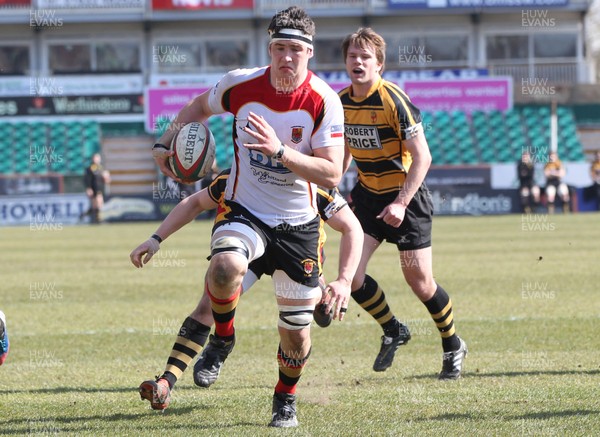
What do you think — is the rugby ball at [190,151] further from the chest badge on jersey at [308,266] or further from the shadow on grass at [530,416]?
the shadow on grass at [530,416]

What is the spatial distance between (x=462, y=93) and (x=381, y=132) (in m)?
30.6

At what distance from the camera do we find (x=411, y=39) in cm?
4253

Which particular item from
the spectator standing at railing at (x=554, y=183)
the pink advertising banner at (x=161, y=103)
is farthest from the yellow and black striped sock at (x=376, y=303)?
the pink advertising banner at (x=161, y=103)

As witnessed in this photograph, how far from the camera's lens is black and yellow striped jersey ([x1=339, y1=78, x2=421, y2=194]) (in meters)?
7.02

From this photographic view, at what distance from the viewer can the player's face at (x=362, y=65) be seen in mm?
6926

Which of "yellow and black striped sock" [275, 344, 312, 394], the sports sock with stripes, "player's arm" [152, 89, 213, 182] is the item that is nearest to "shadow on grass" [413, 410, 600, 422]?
"yellow and black striped sock" [275, 344, 312, 394]

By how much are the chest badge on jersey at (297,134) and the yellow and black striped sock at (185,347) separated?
52.5 inches

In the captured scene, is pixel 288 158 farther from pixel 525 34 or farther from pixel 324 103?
pixel 525 34

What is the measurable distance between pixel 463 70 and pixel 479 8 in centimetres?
467

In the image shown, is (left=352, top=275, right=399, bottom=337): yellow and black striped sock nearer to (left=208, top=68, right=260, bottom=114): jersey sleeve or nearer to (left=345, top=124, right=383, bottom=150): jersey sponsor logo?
(left=345, top=124, right=383, bottom=150): jersey sponsor logo

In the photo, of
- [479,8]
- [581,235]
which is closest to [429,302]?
[581,235]

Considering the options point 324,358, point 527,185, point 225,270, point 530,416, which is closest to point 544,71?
point 527,185

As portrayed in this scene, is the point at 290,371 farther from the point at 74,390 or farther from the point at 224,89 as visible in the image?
the point at 74,390

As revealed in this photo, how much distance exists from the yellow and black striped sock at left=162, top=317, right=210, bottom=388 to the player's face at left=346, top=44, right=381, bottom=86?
2.00 m
